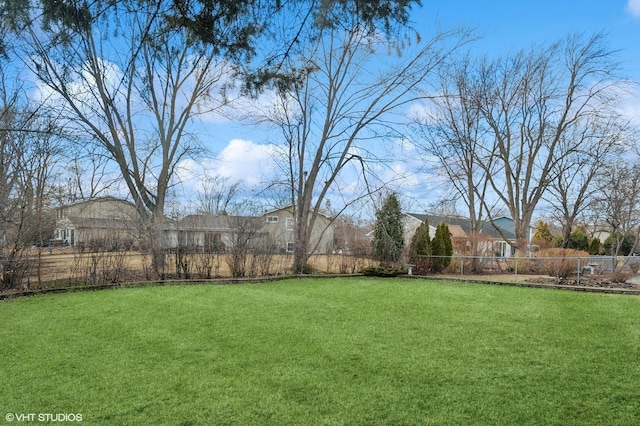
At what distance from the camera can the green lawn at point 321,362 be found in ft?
9.68

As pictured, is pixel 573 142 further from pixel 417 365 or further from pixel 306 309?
pixel 417 365

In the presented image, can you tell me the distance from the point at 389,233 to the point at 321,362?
404 inches

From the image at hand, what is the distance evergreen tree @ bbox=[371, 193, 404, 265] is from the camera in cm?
1330

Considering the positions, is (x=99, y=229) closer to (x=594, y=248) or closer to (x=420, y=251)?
(x=420, y=251)

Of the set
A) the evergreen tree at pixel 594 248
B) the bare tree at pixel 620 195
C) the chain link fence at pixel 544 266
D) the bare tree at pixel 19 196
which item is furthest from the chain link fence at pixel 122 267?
the evergreen tree at pixel 594 248

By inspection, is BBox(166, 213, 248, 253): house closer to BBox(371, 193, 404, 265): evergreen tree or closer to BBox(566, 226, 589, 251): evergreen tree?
BBox(371, 193, 404, 265): evergreen tree

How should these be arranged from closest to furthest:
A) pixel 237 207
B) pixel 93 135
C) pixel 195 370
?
pixel 195 370 → pixel 93 135 → pixel 237 207

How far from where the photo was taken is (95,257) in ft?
31.8

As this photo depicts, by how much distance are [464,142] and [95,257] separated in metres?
14.2

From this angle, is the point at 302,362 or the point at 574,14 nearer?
the point at 302,362

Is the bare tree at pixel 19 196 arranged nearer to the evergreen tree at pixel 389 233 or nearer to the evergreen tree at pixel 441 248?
the evergreen tree at pixel 389 233

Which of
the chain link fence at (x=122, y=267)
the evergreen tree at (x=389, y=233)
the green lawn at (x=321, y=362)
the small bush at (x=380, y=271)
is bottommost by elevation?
the green lawn at (x=321, y=362)

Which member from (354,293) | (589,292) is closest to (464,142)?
(589,292)

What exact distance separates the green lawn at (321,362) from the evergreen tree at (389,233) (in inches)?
232
